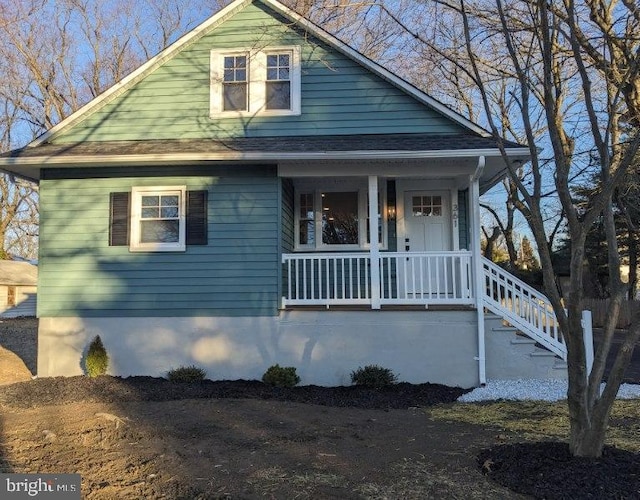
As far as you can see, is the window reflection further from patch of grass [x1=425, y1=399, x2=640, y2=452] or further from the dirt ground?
patch of grass [x1=425, y1=399, x2=640, y2=452]

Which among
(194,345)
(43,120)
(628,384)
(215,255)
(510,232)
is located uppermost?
(43,120)

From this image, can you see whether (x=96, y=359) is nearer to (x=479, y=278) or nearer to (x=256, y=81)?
(x=256, y=81)

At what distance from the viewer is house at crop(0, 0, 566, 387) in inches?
334

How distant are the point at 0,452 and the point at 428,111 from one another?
7.67 meters

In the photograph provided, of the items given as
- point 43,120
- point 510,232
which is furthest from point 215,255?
point 43,120

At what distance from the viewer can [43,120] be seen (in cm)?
2627

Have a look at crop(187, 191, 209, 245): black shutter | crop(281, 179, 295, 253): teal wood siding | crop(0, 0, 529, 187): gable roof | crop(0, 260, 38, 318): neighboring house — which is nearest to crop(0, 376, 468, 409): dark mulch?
crop(187, 191, 209, 245): black shutter

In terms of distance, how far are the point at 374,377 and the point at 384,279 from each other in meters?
2.19

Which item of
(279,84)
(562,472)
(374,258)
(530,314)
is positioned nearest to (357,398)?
(374,258)

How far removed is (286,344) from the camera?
28.3 feet

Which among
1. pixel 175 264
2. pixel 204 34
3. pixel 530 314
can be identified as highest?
pixel 204 34

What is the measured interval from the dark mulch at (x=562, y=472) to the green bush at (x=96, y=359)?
20.3 ft

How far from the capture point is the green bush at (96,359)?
854 centimetres

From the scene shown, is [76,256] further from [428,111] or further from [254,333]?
[428,111]
